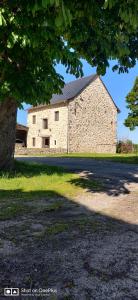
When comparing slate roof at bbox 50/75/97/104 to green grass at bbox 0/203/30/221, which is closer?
green grass at bbox 0/203/30/221

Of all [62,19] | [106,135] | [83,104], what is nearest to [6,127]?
[62,19]

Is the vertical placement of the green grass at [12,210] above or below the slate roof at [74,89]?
below

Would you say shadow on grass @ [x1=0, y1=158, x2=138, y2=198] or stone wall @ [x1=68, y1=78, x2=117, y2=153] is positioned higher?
stone wall @ [x1=68, y1=78, x2=117, y2=153]

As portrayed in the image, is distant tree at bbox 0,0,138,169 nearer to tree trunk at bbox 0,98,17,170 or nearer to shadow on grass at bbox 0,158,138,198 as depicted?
shadow on grass at bbox 0,158,138,198

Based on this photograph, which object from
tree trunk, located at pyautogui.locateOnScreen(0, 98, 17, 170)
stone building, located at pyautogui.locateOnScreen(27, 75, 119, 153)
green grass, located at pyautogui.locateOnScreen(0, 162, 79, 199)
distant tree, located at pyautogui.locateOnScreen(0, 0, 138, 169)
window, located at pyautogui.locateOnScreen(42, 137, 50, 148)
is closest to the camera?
distant tree, located at pyautogui.locateOnScreen(0, 0, 138, 169)

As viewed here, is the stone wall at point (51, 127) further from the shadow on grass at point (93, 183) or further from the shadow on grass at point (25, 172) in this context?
the shadow on grass at point (93, 183)

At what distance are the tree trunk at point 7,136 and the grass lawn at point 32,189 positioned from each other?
51 cm

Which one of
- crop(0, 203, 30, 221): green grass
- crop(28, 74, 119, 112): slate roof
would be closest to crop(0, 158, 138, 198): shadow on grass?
crop(0, 203, 30, 221): green grass

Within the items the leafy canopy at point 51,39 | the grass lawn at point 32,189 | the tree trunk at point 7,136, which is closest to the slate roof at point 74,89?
the tree trunk at point 7,136

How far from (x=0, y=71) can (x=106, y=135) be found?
1534 inches

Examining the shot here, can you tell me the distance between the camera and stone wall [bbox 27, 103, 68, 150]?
4212 centimetres

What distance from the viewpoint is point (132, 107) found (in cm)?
3709

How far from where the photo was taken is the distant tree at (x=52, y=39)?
4.80 m

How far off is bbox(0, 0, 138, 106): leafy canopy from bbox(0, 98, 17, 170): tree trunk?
19.6 ft
